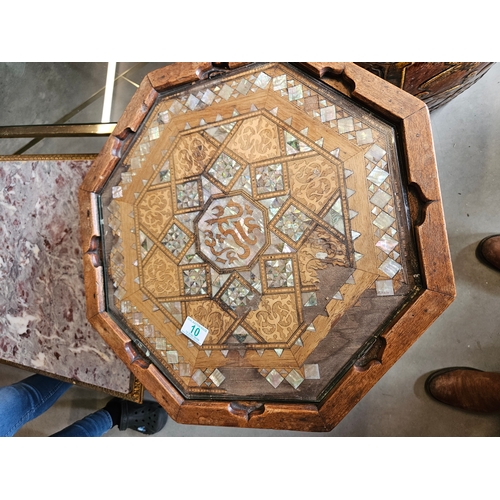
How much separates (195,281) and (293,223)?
0.30 metres

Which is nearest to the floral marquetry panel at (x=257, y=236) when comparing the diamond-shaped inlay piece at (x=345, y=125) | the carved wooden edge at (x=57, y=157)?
the diamond-shaped inlay piece at (x=345, y=125)

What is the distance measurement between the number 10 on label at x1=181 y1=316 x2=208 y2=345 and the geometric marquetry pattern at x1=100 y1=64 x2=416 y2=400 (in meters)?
0.01

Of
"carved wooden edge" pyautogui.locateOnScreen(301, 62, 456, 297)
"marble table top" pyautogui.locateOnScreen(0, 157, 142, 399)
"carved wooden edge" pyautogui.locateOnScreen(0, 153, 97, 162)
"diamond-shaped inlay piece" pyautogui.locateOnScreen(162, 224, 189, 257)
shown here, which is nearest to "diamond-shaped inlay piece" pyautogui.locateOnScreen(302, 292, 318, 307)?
"carved wooden edge" pyautogui.locateOnScreen(301, 62, 456, 297)

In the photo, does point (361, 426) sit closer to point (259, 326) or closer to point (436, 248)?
point (259, 326)

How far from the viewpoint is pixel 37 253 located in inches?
51.4

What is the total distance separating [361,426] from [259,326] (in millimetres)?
1043

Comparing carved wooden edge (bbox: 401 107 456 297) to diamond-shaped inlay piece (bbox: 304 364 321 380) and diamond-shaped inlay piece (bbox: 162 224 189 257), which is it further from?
diamond-shaped inlay piece (bbox: 162 224 189 257)

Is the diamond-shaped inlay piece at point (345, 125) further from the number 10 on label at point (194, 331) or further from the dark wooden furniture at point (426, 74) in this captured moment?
the number 10 on label at point (194, 331)

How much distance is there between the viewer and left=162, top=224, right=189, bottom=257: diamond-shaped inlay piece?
3.02 ft

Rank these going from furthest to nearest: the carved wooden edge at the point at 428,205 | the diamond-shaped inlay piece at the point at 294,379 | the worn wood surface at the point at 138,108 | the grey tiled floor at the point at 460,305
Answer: the grey tiled floor at the point at 460,305 < the worn wood surface at the point at 138,108 < the diamond-shaped inlay piece at the point at 294,379 < the carved wooden edge at the point at 428,205

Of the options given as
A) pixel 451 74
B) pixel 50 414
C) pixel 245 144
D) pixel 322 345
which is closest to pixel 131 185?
pixel 245 144

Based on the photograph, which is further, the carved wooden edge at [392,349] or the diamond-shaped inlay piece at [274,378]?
the diamond-shaped inlay piece at [274,378]

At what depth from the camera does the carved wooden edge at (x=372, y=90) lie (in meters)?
0.76

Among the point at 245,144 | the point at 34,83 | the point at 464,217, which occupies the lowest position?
the point at 34,83
